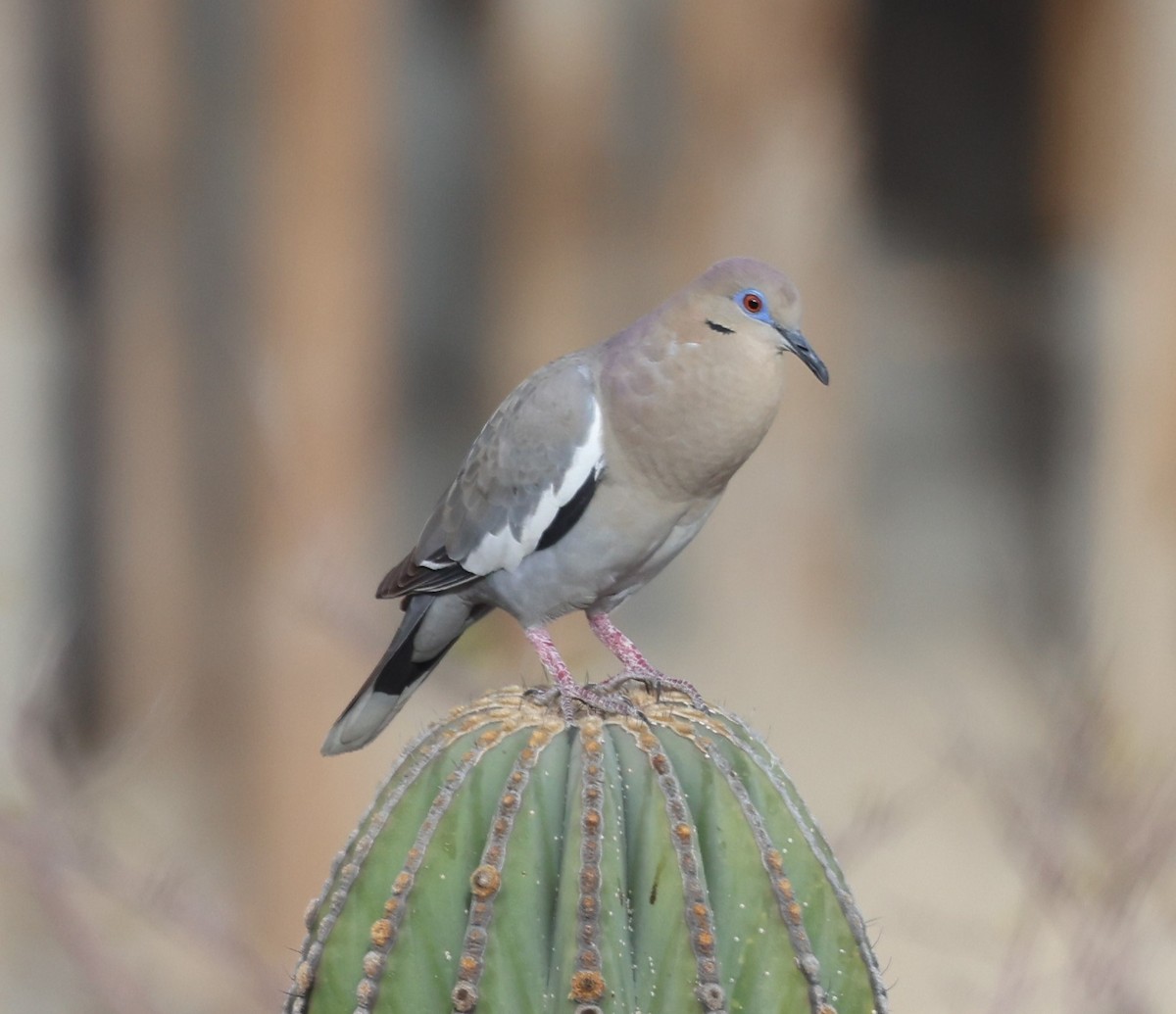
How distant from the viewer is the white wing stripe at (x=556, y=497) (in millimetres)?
1846

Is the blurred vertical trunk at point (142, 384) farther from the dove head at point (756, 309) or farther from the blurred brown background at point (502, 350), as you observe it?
the dove head at point (756, 309)

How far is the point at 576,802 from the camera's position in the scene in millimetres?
1438

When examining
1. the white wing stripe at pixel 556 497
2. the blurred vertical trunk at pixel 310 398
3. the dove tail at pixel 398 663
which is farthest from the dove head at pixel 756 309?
the blurred vertical trunk at pixel 310 398

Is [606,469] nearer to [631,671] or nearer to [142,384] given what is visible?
[631,671]

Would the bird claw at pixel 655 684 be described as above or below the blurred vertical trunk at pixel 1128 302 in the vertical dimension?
below

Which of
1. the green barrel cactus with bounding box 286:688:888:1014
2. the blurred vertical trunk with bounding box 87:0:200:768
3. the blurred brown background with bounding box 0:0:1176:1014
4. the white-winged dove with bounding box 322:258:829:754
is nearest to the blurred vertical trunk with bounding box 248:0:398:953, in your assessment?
the blurred brown background with bounding box 0:0:1176:1014

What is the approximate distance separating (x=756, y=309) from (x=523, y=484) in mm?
341

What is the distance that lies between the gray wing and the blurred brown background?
1.52 meters

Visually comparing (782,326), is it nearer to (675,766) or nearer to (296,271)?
(675,766)

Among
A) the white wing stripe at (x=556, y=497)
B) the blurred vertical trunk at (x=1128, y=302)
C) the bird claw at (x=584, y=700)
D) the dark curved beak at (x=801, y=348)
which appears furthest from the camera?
the blurred vertical trunk at (x=1128, y=302)

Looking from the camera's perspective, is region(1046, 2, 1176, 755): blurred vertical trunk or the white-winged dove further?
region(1046, 2, 1176, 755): blurred vertical trunk

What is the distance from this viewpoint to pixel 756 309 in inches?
69.7

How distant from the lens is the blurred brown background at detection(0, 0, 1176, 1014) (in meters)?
3.59

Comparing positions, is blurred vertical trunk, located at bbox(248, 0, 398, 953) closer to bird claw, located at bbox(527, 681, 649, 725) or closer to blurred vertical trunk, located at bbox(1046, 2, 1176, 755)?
blurred vertical trunk, located at bbox(1046, 2, 1176, 755)
